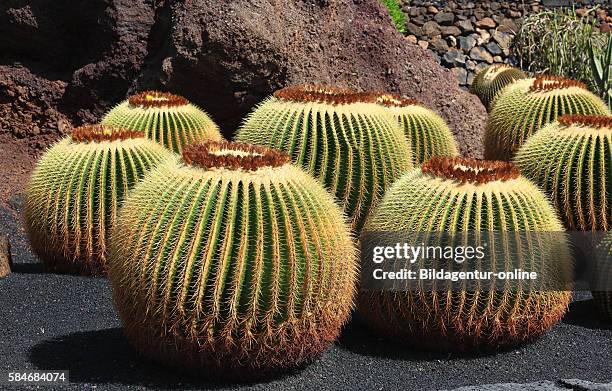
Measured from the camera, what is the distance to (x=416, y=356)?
453 centimetres

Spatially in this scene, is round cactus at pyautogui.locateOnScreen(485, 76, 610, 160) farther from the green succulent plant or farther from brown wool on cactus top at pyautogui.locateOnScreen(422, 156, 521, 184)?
brown wool on cactus top at pyautogui.locateOnScreen(422, 156, 521, 184)

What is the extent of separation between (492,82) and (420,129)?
6053 millimetres

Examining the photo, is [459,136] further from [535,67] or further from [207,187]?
[535,67]

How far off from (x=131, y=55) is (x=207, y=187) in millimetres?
4676

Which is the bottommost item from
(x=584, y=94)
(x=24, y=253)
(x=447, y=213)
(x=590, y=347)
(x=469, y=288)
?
(x=24, y=253)

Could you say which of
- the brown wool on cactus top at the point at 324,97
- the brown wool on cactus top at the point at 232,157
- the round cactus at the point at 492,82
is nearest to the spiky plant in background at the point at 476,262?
the brown wool on cactus top at the point at 232,157

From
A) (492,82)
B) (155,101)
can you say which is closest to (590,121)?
(155,101)

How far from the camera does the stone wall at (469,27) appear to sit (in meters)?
15.4

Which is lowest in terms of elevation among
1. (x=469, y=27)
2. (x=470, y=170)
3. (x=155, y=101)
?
(x=155, y=101)

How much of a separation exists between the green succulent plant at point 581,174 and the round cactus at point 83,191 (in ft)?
7.88

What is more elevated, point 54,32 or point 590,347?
point 54,32

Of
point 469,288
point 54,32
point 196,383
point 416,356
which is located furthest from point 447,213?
point 54,32

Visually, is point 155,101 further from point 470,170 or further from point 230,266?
point 230,266

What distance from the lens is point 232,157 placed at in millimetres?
4012
